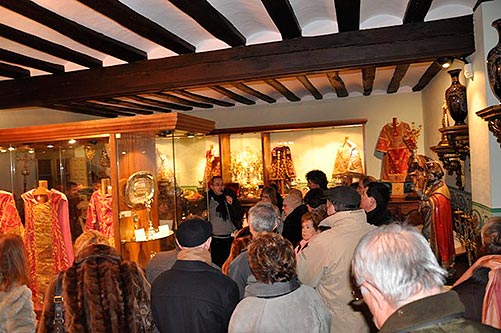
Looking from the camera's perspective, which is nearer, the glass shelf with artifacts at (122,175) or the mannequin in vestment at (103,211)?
the glass shelf with artifacts at (122,175)

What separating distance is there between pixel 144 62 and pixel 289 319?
13.1ft

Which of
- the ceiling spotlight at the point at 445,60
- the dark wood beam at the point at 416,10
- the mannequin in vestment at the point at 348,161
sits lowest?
the mannequin in vestment at the point at 348,161

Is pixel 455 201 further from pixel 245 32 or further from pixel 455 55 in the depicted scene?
pixel 245 32

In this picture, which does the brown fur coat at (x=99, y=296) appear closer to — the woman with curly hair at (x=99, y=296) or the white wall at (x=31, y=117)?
the woman with curly hair at (x=99, y=296)

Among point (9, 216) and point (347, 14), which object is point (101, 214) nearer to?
point (9, 216)

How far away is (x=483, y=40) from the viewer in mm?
4148

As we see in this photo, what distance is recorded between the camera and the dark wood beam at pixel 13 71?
5594mm

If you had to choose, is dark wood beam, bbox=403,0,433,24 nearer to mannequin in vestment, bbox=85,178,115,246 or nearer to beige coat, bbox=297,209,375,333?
beige coat, bbox=297,209,375,333

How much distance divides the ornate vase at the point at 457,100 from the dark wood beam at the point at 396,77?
1.28 m

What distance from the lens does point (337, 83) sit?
7.55 metres

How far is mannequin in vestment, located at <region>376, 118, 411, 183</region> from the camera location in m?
8.68

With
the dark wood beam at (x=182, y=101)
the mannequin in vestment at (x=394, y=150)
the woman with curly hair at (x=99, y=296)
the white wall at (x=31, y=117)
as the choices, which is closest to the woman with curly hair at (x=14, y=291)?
the woman with curly hair at (x=99, y=296)

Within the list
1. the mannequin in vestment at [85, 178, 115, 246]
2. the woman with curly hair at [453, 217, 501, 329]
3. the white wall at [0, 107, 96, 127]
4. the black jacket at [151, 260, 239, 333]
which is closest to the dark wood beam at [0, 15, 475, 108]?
the mannequin in vestment at [85, 178, 115, 246]

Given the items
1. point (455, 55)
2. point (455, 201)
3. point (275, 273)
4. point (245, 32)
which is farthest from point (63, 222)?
point (455, 201)
